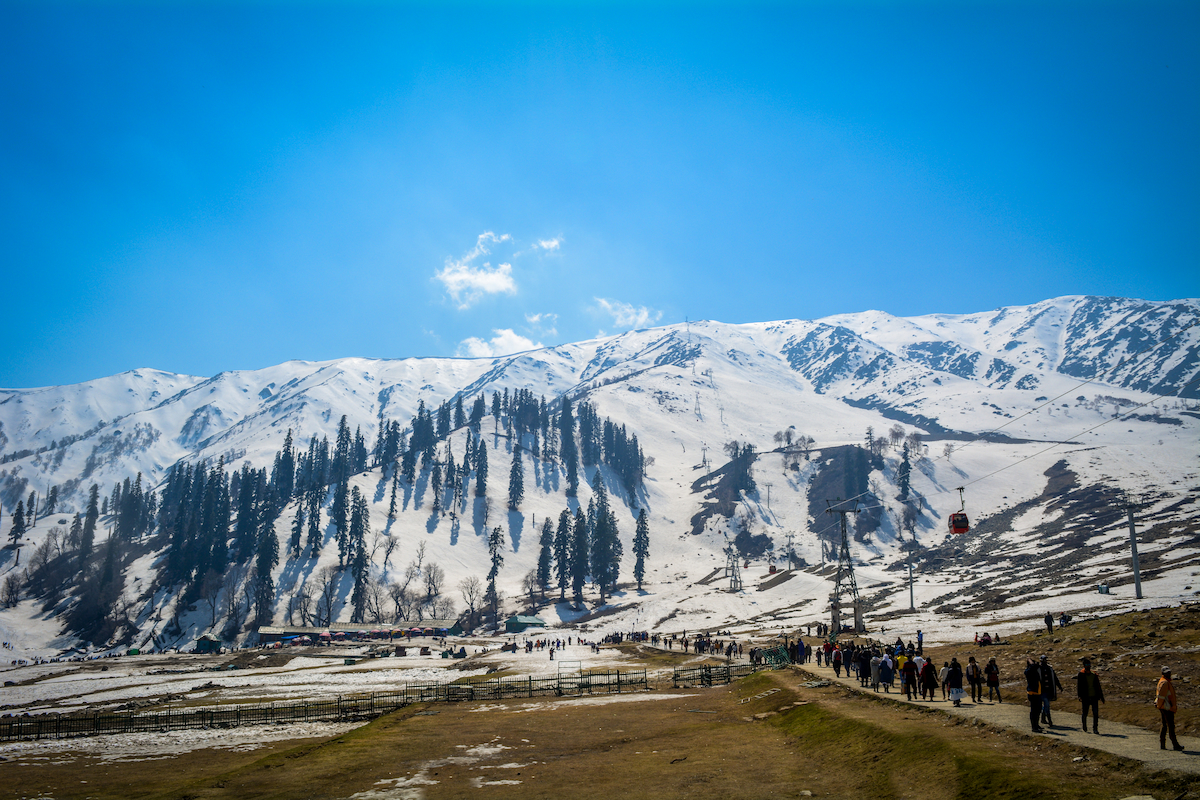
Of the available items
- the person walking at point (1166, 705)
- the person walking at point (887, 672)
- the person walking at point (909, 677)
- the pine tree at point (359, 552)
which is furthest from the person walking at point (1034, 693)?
the pine tree at point (359, 552)

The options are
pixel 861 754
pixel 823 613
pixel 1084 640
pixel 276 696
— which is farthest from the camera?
pixel 823 613

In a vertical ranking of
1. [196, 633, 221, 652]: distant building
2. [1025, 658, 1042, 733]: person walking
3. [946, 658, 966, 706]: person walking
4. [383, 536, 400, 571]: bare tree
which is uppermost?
[383, 536, 400, 571]: bare tree

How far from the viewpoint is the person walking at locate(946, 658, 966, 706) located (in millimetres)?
28469

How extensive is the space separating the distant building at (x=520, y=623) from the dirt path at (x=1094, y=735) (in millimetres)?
109300

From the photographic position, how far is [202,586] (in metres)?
154

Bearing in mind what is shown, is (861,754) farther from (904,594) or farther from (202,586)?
(202,586)

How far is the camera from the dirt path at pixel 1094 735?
17.3 meters

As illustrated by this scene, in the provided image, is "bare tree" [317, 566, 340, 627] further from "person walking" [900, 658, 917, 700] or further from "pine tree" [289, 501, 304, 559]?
"person walking" [900, 658, 917, 700]

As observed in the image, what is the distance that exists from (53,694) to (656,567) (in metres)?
139

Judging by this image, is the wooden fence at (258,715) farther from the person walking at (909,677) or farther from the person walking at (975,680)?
the person walking at (975,680)

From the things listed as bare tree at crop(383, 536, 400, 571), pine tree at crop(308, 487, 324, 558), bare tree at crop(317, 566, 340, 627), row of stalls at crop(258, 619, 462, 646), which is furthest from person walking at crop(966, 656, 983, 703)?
pine tree at crop(308, 487, 324, 558)

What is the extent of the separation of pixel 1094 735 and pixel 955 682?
8.09 metres

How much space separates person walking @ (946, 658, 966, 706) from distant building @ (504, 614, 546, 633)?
11171 centimetres

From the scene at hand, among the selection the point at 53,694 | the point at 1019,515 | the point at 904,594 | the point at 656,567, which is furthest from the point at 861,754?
the point at 1019,515
